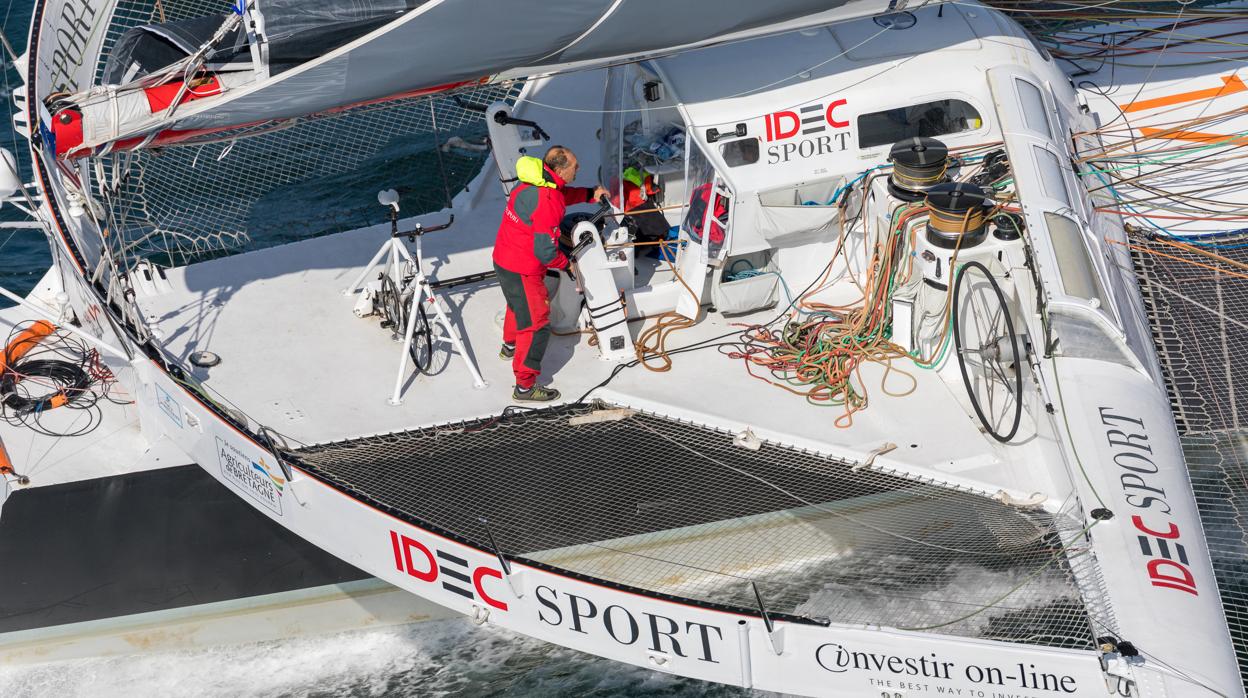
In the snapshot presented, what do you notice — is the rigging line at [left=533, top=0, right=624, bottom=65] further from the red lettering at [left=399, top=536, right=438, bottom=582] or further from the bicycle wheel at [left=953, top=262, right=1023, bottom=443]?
the red lettering at [left=399, top=536, right=438, bottom=582]

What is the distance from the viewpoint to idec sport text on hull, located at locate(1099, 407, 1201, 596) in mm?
5762

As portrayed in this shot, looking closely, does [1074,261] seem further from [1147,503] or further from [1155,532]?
[1155,532]

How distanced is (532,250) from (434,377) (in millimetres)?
1148

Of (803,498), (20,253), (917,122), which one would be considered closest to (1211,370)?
(917,122)

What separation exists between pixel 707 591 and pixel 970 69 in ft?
11.9

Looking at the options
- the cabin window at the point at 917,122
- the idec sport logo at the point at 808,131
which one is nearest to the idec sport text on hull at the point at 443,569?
the idec sport logo at the point at 808,131

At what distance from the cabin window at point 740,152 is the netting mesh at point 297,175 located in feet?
11.0

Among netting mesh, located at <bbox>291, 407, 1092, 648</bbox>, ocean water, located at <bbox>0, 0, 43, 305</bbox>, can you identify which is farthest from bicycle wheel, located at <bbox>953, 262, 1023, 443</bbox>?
ocean water, located at <bbox>0, 0, 43, 305</bbox>

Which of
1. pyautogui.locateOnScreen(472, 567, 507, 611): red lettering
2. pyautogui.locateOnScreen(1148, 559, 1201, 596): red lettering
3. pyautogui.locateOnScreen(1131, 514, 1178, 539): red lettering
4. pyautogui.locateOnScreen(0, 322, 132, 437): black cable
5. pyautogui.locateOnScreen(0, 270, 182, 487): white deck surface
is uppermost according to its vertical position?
pyautogui.locateOnScreen(0, 322, 132, 437): black cable

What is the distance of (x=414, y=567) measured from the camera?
6.55 metres

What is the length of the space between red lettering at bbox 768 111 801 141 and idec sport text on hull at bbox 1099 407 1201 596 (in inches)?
96.0

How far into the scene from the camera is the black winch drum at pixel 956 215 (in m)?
7.00

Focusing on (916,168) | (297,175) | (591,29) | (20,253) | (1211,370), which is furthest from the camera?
(20,253)

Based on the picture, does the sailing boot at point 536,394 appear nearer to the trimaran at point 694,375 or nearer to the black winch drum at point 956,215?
the trimaran at point 694,375
